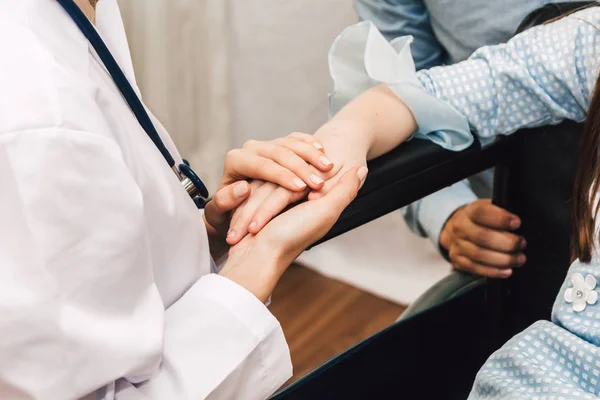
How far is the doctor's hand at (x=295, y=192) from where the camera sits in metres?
0.65

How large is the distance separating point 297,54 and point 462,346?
982 millimetres

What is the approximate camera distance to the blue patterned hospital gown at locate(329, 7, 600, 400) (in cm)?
65

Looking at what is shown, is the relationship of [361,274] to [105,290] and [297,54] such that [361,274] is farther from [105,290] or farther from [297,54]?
[105,290]

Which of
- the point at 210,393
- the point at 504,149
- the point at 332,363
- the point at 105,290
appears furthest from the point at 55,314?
the point at 504,149

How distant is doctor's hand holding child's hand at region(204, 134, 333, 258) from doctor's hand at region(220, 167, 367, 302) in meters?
0.03

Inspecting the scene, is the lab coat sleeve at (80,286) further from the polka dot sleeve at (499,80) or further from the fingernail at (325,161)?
the polka dot sleeve at (499,80)

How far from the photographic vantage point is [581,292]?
65cm

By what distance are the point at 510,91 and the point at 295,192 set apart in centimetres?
31

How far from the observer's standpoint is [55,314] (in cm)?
42

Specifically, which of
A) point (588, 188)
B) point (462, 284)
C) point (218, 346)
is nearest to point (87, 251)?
point (218, 346)

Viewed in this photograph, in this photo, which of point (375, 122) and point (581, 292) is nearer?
point (581, 292)

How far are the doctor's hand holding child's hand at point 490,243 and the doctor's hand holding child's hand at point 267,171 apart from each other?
11.0 inches

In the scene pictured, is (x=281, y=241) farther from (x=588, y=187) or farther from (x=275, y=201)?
(x=588, y=187)

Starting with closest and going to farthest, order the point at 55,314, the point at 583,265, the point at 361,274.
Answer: the point at 55,314, the point at 583,265, the point at 361,274
